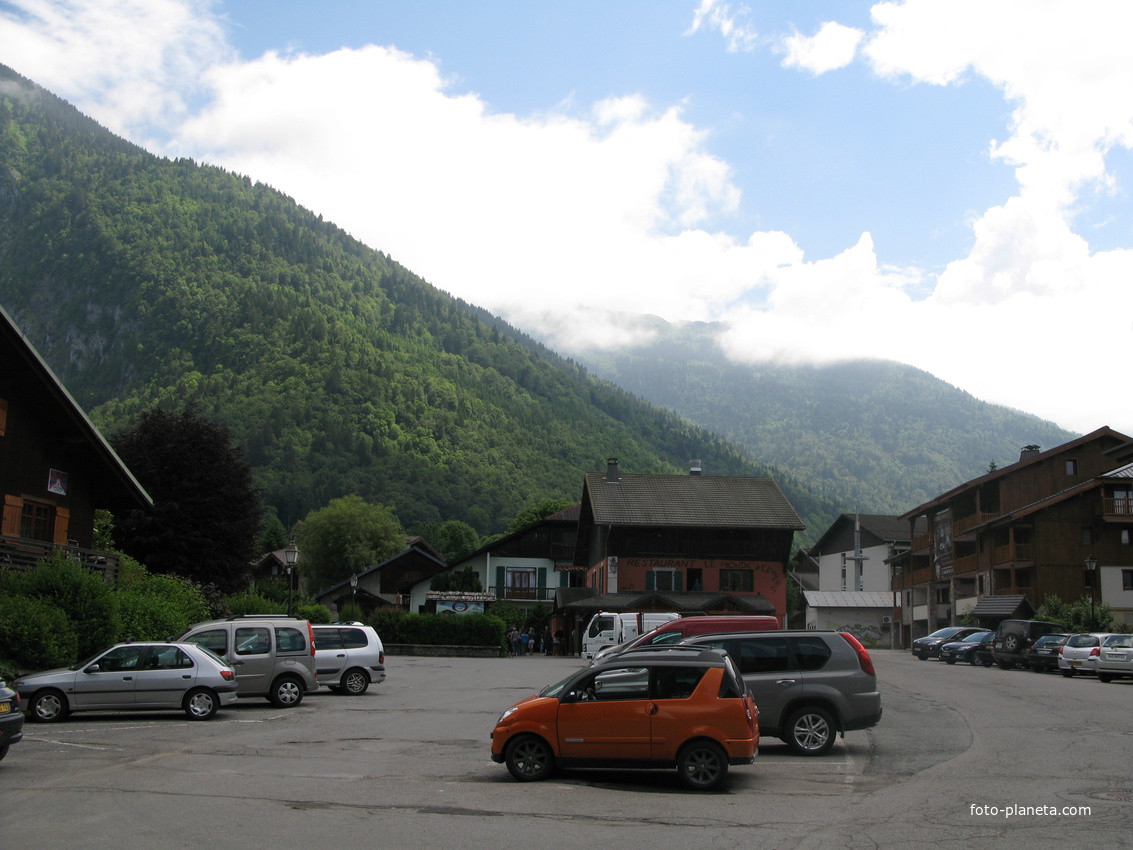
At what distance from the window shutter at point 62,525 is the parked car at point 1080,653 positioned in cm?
2979

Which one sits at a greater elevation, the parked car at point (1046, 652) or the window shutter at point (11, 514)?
the window shutter at point (11, 514)

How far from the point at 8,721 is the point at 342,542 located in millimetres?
87951

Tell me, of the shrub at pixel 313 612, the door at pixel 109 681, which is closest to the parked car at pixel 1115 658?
the door at pixel 109 681

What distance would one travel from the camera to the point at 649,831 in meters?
9.40

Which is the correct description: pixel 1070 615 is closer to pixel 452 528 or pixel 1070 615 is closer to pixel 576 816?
pixel 576 816

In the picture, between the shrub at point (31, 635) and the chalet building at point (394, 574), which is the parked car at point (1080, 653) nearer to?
the shrub at point (31, 635)

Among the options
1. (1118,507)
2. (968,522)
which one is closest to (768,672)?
(1118,507)

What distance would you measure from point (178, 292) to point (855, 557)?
10803 cm

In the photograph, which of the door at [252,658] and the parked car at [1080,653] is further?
the parked car at [1080,653]

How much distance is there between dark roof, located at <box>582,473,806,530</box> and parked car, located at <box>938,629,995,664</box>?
15.9 m

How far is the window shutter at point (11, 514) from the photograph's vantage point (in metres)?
24.7

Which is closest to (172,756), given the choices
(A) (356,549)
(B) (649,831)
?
(B) (649,831)

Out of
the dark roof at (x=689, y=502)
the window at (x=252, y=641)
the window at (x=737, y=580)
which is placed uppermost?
the dark roof at (x=689, y=502)

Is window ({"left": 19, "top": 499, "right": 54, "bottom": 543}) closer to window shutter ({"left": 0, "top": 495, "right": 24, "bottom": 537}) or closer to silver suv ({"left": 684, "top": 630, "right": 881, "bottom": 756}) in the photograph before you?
window shutter ({"left": 0, "top": 495, "right": 24, "bottom": 537})
